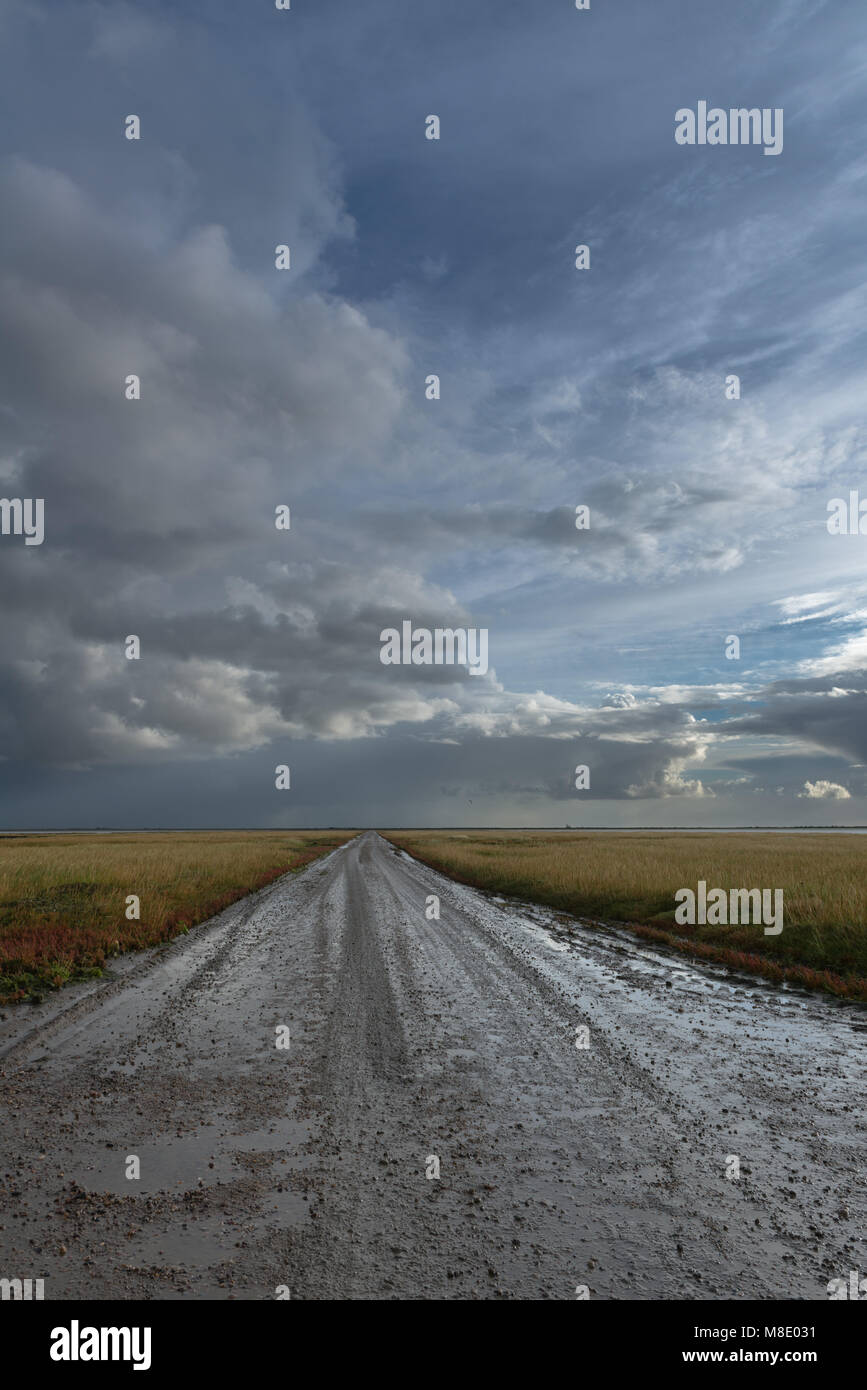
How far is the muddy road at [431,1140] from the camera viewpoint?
413cm

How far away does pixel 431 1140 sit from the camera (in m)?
5.86

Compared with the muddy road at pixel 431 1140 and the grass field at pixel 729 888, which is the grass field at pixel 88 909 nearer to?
the muddy road at pixel 431 1140

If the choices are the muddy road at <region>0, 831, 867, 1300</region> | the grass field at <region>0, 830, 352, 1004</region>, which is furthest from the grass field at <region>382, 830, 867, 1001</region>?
the grass field at <region>0, 830, 352, 1004</region>

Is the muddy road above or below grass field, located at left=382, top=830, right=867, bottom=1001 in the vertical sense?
above

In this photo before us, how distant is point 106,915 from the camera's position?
59.8ft

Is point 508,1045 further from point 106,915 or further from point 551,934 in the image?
point 106,915

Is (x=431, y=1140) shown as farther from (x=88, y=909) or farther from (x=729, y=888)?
(x=729, y=888)

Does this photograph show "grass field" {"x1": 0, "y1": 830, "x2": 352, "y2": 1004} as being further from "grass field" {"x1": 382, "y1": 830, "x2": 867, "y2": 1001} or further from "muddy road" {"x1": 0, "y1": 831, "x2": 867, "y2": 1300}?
"grass field" {"x1": 382, "y1": 830, "x2": 867, "y2": 1001}

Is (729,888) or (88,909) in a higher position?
(88,909)

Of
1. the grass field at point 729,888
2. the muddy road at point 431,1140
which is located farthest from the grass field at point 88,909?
the grass field at point 729,888

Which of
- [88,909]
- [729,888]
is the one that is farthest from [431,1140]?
[729,888]

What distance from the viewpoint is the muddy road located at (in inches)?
163
